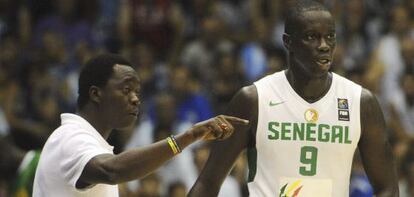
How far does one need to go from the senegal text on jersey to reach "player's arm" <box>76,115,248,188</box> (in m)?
0.98

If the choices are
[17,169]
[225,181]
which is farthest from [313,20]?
[225,181]

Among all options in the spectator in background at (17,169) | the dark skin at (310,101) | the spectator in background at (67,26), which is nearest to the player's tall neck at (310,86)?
the dark skin at (310,101)

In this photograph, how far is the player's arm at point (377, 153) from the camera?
6539 mm

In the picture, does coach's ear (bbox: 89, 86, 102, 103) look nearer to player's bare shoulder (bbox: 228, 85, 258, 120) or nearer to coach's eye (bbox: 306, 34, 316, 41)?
player's bare shoulder (bbox: 228, 85, 258, 120)

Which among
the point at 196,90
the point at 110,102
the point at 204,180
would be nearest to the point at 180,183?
the point at 196,90

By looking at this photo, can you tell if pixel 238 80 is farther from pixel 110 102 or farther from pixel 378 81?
pixel 110 102

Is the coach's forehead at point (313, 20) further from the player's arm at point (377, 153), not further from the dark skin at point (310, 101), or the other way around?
the player's arm at point (377, 153)

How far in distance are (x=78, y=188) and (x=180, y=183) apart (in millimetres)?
5490

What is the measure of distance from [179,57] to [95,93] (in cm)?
853

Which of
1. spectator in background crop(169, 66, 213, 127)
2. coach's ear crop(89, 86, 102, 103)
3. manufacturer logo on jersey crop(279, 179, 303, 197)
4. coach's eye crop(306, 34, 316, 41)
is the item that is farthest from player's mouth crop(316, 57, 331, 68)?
spectator in background crop(169, 66, 213, 127)

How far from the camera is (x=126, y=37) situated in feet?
48.0

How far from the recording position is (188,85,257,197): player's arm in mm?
6582

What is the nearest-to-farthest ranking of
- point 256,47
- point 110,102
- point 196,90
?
point 110,102 < point 196,90 < point 256,47

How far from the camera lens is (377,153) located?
6.55 metres
